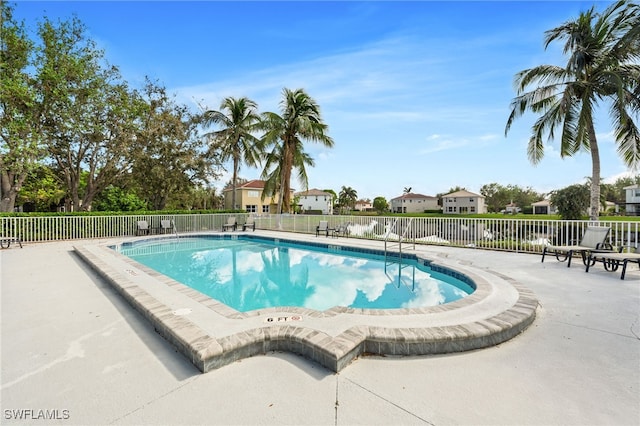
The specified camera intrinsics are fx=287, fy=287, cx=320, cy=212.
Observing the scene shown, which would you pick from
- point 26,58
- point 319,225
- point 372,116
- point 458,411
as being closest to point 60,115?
point 26,58

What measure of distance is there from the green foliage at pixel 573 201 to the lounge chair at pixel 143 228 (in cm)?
3137

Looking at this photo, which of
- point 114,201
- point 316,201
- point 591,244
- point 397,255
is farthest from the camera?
point 316,201

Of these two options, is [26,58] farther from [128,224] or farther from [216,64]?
[216,64]

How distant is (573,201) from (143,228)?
32262mm

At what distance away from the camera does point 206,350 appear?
2443mm

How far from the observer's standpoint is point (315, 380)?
7.50 feet

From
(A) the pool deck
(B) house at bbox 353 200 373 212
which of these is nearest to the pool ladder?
(A) the pool deck

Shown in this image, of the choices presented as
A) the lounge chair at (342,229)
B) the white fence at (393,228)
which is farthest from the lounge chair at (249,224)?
the lounge chair at (342,229)

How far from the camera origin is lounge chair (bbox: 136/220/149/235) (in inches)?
540

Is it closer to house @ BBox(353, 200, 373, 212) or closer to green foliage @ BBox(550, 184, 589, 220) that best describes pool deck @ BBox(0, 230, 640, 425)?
green foliage @ BBox(550, 184, 589, 220)

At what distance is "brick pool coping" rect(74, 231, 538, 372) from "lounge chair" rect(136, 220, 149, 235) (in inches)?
431

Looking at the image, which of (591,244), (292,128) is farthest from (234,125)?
(591,244)

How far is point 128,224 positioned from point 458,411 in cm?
1565

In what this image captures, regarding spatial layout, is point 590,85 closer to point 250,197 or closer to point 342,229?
point 342,229
